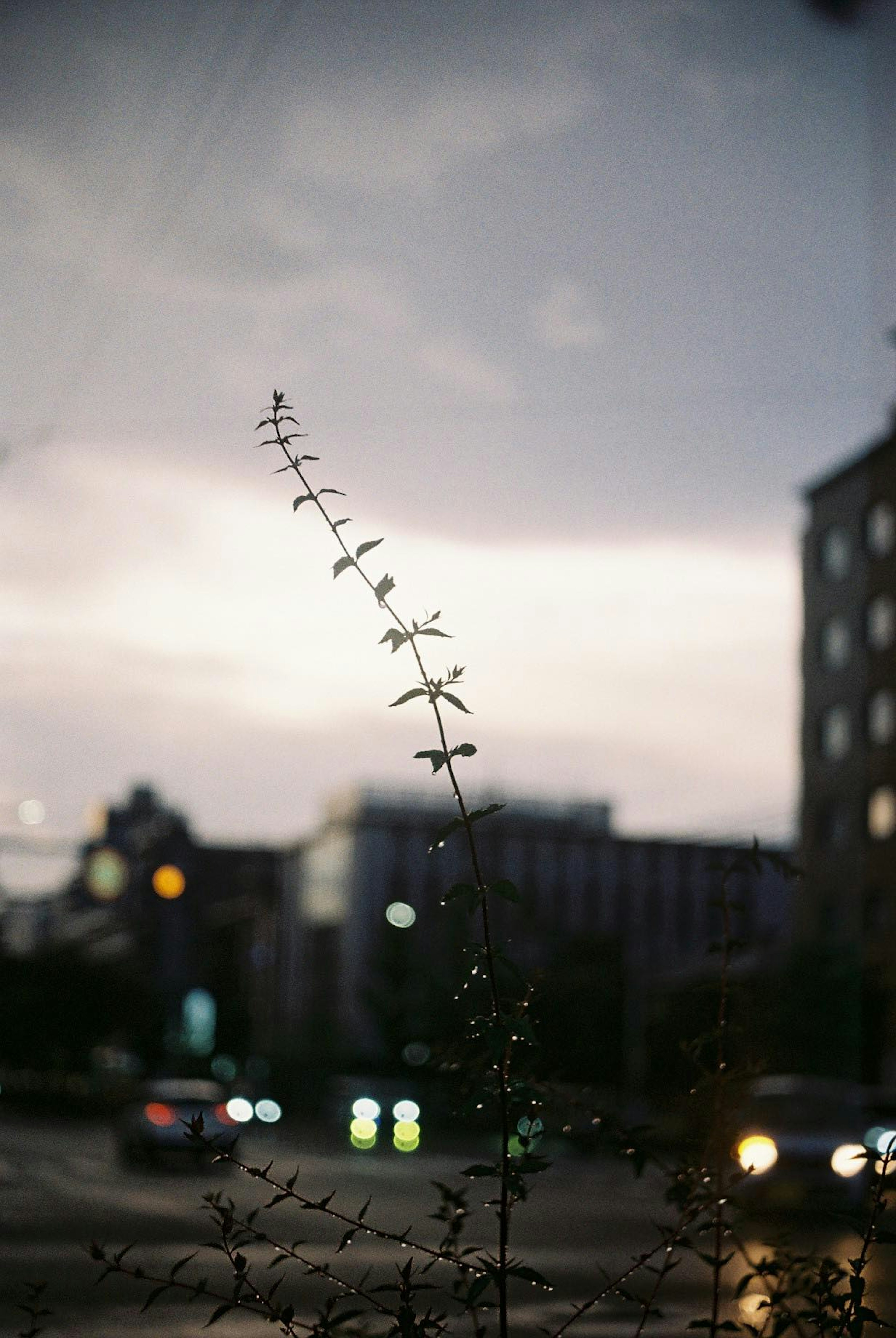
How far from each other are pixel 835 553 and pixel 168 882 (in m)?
49.4

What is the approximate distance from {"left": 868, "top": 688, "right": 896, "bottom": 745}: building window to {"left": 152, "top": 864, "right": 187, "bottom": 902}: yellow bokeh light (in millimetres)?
43727

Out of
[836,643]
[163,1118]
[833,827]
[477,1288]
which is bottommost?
[163,1118]

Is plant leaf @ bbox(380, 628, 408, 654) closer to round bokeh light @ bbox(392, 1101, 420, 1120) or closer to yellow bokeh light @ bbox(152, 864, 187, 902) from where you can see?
yellow bokeh light @ bbox(152, 864, 187, 902)

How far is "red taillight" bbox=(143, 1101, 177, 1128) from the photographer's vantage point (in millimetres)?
32906

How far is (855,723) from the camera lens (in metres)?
65.8

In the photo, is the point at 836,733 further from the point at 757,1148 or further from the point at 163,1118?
the point at 757,1148

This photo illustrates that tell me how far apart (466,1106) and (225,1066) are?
3477 inches

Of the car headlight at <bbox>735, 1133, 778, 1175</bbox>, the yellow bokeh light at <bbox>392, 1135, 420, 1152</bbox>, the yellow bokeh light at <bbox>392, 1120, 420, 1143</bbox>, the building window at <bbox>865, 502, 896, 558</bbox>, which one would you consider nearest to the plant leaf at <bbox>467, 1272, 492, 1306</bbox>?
the car headlight at <bbox>735, 1133, 778, 1175</bbox>

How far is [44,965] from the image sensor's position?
9425cm

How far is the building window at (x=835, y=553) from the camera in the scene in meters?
67.6

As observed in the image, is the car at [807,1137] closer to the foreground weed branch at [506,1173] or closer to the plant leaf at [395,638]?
the foreground weed branch at [506,1173]

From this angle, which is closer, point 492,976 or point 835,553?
point 492,976

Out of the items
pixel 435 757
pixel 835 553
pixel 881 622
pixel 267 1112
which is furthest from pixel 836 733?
pixel 435 757

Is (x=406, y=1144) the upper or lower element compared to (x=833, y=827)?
lower
